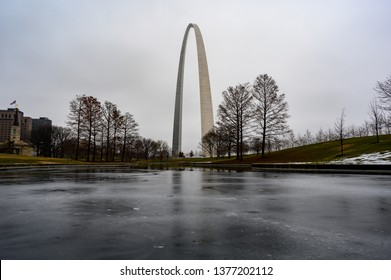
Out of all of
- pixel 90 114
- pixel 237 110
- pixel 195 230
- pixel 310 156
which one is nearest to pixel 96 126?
pixel 90 114

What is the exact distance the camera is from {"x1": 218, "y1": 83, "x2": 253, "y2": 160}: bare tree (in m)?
44.7

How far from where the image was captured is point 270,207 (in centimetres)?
670

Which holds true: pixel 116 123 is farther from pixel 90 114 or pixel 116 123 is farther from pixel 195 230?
pixel 195 230

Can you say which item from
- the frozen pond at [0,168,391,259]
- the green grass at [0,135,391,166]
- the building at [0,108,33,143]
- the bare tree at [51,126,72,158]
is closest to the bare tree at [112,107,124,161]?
the green grass at [0,135,391,166]

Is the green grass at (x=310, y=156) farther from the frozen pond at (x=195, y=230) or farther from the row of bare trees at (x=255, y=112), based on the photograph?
the frozen pond at (x=195, y=230)

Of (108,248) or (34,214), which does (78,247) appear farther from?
(34,214)

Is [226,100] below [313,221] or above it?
above

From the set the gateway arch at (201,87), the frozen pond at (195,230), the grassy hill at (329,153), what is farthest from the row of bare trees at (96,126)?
the frozen pond at (195,230)

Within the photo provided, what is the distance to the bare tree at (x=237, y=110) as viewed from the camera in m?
44.7

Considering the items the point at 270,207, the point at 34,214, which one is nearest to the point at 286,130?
the point at 270,207

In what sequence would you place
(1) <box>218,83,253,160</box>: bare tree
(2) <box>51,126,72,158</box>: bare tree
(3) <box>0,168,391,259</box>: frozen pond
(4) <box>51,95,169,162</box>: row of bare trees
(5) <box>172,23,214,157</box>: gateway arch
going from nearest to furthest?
(3) <box>0,168,391,259</box>: frozen pond → (1) <box>218,83,253,160</box>: bare tree → (4) <box>51,95,169,162</box>: row of bare trees → (5) <box>172,23,214,157</box>: gateway arch → (2) <box>51,126,72,158</box>: bare tree

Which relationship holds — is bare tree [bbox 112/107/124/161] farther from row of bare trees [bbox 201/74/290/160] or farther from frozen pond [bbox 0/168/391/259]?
frozen pond [bbox 0/168/391/259]

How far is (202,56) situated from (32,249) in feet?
239

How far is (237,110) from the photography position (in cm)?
4494
